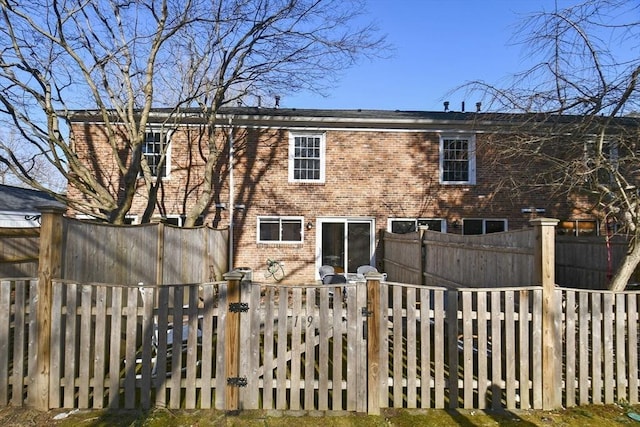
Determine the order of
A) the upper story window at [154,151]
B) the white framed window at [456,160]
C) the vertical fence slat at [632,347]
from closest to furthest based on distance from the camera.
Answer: the vertical fence slat at [632,347] → the upper story window at [154,151] → the white framed window at [456,160]

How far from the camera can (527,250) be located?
4594mm

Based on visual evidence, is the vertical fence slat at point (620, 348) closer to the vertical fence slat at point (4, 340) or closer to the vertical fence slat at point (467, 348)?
the vertical fence slat at point (467, 348)

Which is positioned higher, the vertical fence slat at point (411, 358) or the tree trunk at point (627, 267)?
the tree trunk at point (627, 267)

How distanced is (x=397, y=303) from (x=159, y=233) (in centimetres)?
464

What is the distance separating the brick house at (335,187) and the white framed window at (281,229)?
0.03 m

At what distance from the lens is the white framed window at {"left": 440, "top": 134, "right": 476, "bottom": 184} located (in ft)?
40.0

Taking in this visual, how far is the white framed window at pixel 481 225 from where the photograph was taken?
1200cm

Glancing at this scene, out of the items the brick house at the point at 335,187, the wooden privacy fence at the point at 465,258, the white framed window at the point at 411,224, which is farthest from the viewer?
the white framed window at the point at 411,224

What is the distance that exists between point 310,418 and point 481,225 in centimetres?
1035

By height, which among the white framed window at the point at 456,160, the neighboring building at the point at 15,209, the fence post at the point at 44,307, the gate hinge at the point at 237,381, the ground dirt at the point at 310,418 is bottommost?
the ground dirt at the point at 310,418

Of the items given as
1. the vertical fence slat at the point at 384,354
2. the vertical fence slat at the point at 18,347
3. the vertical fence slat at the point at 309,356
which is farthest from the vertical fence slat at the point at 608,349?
the vertical fence slat at the point at 18,347

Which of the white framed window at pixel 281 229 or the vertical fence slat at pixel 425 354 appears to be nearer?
the vertical fence slat at pixel 425 354

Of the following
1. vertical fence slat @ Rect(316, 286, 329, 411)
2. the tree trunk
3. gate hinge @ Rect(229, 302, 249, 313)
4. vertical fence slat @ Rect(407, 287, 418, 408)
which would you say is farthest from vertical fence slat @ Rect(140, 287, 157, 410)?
the tree trunk

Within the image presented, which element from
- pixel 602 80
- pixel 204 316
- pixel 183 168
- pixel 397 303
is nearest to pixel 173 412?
pixel 204 316
